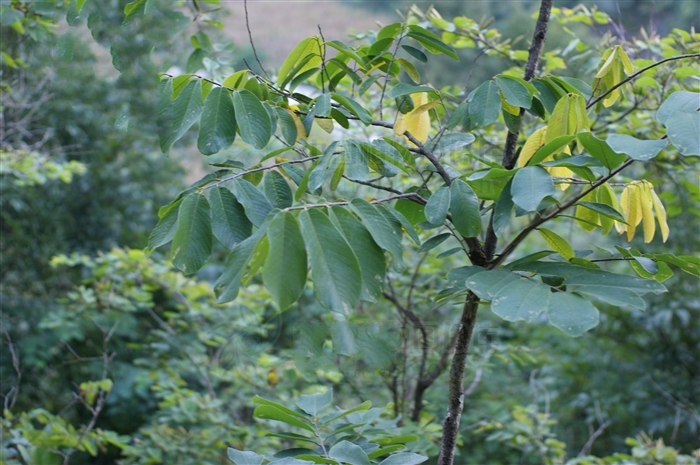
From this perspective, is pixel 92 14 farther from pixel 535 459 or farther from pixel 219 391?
pixel 535 459

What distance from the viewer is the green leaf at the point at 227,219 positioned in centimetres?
84

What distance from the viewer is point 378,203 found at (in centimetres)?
82

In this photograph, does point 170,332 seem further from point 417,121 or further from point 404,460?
point 404,460

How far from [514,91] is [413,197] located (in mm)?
228

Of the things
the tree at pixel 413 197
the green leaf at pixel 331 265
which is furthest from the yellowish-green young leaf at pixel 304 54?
the green leaf at pixel 331 265

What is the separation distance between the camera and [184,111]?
3.01 ft

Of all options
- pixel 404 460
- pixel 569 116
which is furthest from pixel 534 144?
pixel 404 460

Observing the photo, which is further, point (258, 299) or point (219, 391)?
point (219, 391)

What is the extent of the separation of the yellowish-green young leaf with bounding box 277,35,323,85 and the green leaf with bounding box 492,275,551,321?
0.55m

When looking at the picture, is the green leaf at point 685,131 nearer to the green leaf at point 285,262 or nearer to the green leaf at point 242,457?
the green leaf at point 285,262

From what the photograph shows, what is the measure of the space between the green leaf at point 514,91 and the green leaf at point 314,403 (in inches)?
22.7

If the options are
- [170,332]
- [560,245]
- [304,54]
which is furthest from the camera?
[170,332]

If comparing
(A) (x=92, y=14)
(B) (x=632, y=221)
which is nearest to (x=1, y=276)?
(A) (x=92, y=14)

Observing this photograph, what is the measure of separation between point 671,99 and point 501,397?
3199 mm
